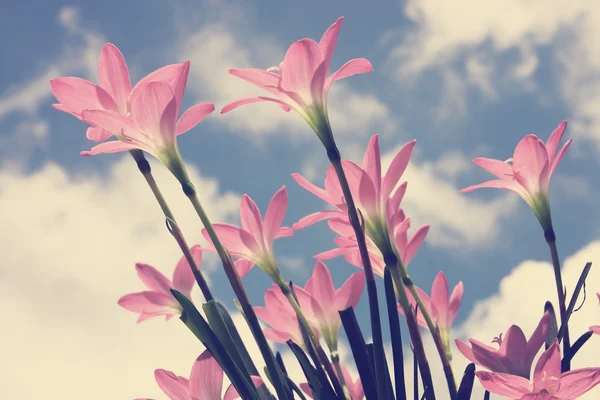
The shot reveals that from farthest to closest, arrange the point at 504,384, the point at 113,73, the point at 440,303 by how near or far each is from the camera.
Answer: the point at 440,303 < the point at 113,73 < the point at 504,384

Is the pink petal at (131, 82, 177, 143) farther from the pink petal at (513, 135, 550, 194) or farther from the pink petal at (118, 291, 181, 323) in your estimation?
the pink petal at (513, 135, 550, 194)

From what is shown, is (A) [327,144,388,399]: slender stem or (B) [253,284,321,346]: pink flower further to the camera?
(B) [253,284,321,346]: pink flower

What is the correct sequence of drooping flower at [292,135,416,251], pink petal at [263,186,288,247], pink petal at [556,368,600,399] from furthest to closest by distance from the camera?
pink petal at [263,186,288,247] < drooping flower at [292,135,416,251] < pink petal at [556,368,600,399]

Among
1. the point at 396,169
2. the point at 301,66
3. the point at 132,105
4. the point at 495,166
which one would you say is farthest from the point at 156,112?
the point at 495,166

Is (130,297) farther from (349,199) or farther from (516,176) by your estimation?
(516,176)

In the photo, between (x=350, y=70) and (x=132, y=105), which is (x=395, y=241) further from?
(x=132, y=105)

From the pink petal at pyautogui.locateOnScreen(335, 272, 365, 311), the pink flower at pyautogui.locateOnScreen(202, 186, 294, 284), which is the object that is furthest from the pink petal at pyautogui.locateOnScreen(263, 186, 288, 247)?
the pink petal at pyautogui.locateOnScreen(335, 272, 365, 311)

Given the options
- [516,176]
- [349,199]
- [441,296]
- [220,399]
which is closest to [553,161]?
[516,176]
